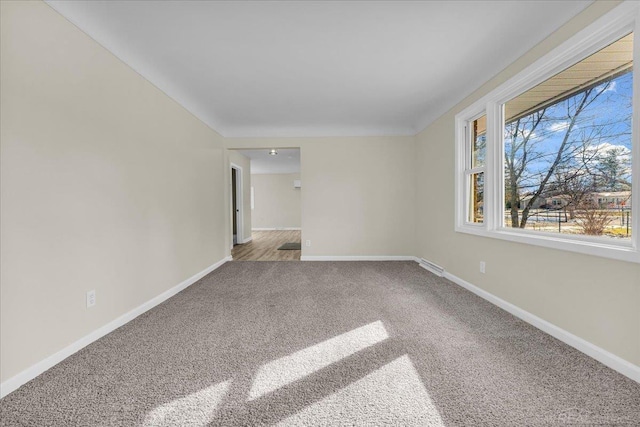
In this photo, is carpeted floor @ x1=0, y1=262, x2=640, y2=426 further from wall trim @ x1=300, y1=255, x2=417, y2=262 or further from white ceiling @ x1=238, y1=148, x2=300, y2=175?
white ceiling @ x1=238, y1=148, x2=300, y2=175

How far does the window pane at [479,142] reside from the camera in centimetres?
310

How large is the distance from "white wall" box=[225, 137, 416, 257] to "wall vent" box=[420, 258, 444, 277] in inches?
21.3

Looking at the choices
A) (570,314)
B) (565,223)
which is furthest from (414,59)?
(570,314)

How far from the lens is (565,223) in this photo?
2141 millimetres

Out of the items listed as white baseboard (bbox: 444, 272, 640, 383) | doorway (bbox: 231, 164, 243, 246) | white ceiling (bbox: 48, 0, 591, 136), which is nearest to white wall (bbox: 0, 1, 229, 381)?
white ceiling (bbox: 48, 0, 591, 136)

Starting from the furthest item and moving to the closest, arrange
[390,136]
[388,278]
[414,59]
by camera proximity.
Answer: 1. [390,136]
2. [388,278]
3. [414,59]

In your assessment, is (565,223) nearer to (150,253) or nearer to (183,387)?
(183,387)

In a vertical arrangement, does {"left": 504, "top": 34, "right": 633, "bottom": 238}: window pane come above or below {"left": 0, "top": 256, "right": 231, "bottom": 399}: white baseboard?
above

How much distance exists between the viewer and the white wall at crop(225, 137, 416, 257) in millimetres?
4883

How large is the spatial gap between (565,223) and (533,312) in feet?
2.51

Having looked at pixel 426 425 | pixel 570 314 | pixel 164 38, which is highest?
pixel 164 38

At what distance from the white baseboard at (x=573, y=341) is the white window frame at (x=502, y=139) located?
1.96ft

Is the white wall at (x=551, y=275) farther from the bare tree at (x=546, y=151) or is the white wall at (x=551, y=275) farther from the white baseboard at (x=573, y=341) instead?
the bare tree at (x=546, y=151)

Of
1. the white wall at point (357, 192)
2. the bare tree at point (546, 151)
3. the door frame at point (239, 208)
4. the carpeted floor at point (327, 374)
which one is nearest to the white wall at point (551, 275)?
the carpeted floor at point (327, 374)
